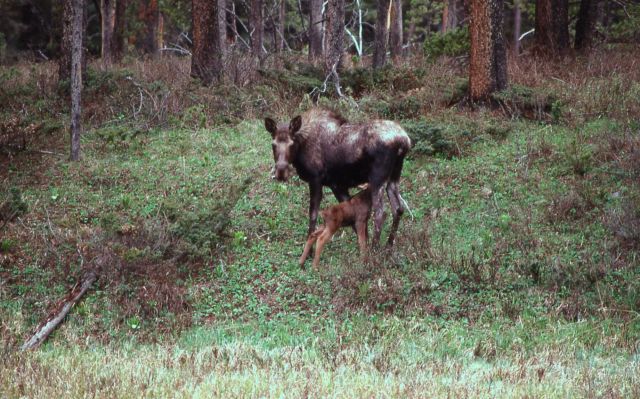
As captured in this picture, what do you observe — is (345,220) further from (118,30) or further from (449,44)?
(118,30)

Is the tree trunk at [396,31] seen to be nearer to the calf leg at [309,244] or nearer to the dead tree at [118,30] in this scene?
the dead tree at [118,30]

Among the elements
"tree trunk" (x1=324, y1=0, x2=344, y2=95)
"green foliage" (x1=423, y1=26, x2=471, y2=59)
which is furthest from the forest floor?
"green foliage" (x1=423, y1=26, x2=471, y2=59)

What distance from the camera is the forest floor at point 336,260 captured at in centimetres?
770

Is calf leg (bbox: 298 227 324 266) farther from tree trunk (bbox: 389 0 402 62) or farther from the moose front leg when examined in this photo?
tree trunk (bbox: 389 0 402 62)

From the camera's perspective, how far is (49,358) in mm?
8188

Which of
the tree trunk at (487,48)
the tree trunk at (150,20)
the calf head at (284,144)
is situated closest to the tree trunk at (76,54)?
the calf head at (284,144)

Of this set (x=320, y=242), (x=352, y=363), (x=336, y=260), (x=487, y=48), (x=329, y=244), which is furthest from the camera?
(x=487, y=48)

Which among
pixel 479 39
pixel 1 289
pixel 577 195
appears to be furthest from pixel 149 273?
pixel 479 39

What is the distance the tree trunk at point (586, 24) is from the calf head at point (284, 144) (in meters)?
13.6

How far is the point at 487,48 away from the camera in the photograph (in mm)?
17062

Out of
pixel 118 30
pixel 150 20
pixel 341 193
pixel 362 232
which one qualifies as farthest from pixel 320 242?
pixel 150 20

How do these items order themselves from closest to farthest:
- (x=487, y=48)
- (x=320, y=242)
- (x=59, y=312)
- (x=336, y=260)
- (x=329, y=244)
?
1. (x=59, y=312)
2. (x=320, y=242)
3. (x=336, y=260)
4. (x=329, y=244)
5. (x=487, y=48)

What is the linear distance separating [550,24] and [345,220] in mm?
12393

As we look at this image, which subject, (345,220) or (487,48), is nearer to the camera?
(345,220)
